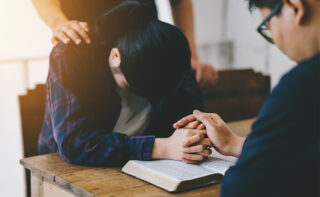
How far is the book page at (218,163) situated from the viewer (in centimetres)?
95

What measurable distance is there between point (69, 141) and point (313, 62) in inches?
27.3

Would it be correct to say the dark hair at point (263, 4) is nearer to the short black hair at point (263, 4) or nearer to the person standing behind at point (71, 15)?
the short black hair at point (263, 4)

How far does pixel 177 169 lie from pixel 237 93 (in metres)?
1.28

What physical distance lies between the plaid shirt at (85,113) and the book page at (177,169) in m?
0.05

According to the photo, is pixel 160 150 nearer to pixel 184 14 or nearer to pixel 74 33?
pixel 74 33

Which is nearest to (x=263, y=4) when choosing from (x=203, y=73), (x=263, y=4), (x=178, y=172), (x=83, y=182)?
(x=263, y=4)

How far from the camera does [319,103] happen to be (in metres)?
0.57

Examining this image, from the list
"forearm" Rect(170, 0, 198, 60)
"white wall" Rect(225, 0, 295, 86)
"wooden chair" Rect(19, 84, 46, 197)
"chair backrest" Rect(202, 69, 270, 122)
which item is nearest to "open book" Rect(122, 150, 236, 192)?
"wooden chair" Rect(19, 84, 46, 197)

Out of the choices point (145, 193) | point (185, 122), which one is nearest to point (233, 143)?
point (185, 122)

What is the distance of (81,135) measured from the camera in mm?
1058

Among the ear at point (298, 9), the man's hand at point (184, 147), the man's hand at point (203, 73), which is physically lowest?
the man's hand at point (184, 147)

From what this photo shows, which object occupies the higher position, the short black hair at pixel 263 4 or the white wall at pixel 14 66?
the short black hair at pixel 263 4

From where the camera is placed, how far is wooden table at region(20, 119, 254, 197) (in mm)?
842

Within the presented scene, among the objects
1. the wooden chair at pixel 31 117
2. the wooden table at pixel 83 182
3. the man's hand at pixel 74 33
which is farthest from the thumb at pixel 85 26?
the wooden chair at pixel 31 117
